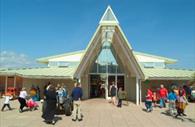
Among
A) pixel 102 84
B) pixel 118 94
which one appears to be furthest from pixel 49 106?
pixel 102 84

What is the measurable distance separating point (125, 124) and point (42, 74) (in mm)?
12120

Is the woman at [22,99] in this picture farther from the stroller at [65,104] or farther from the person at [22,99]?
the stroller at [65,104]


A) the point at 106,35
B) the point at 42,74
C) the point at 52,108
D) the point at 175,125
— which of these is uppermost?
the point at 106,35

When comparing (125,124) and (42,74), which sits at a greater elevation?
(42,74)

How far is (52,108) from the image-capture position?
10664 millimetres

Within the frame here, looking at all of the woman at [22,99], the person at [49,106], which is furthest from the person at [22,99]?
the person at [49,106]

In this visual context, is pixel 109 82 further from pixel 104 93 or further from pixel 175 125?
pixel 175 125

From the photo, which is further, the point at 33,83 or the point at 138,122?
the point at 33,83

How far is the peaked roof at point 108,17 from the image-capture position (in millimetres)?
16281

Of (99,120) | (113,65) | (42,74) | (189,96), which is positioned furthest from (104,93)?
(99,120)

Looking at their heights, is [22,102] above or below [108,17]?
below

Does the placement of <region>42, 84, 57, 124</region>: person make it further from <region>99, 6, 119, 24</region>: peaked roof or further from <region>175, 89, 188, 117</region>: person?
<region>99, 6, 119, 24</region>: peaked roof

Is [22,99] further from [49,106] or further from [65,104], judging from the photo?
[49,106]

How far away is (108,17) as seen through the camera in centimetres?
1641
